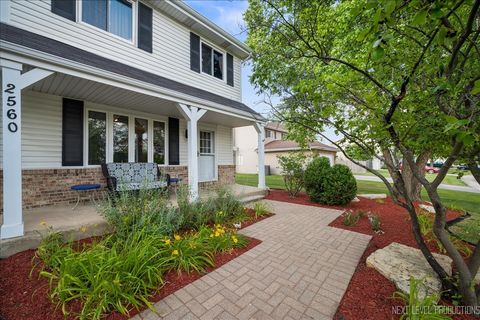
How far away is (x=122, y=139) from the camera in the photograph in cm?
605

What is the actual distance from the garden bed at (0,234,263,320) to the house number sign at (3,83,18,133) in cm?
186

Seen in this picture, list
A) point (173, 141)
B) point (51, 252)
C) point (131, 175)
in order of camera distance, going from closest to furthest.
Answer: point (51, 252)
point (131, 175)
point (173, 141)

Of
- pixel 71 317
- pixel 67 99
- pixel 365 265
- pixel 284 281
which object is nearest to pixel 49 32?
pixel 67 99

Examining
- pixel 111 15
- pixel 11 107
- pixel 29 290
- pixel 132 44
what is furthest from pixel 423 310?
pixel 111 15

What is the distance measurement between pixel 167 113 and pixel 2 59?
3.95 metres

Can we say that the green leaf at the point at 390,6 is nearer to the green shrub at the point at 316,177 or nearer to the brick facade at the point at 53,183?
the green shrub at the point at 316,177

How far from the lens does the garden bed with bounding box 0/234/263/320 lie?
2.04m

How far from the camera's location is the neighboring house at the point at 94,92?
317 cm

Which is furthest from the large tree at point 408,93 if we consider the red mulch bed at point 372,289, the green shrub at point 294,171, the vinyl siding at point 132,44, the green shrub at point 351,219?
the green shrub at point 294,171

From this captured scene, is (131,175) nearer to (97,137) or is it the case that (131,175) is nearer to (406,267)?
(97,137)

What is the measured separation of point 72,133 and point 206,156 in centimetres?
439

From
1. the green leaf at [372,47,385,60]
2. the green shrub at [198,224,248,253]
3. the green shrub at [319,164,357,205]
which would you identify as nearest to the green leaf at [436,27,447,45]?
the green leaf at [372,47,385,60]

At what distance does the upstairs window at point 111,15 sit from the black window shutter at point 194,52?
6.76 feet

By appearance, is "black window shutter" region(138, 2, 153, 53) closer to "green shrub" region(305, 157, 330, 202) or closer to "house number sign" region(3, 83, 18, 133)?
"house number sign" region(3, 83, 18, 133)
